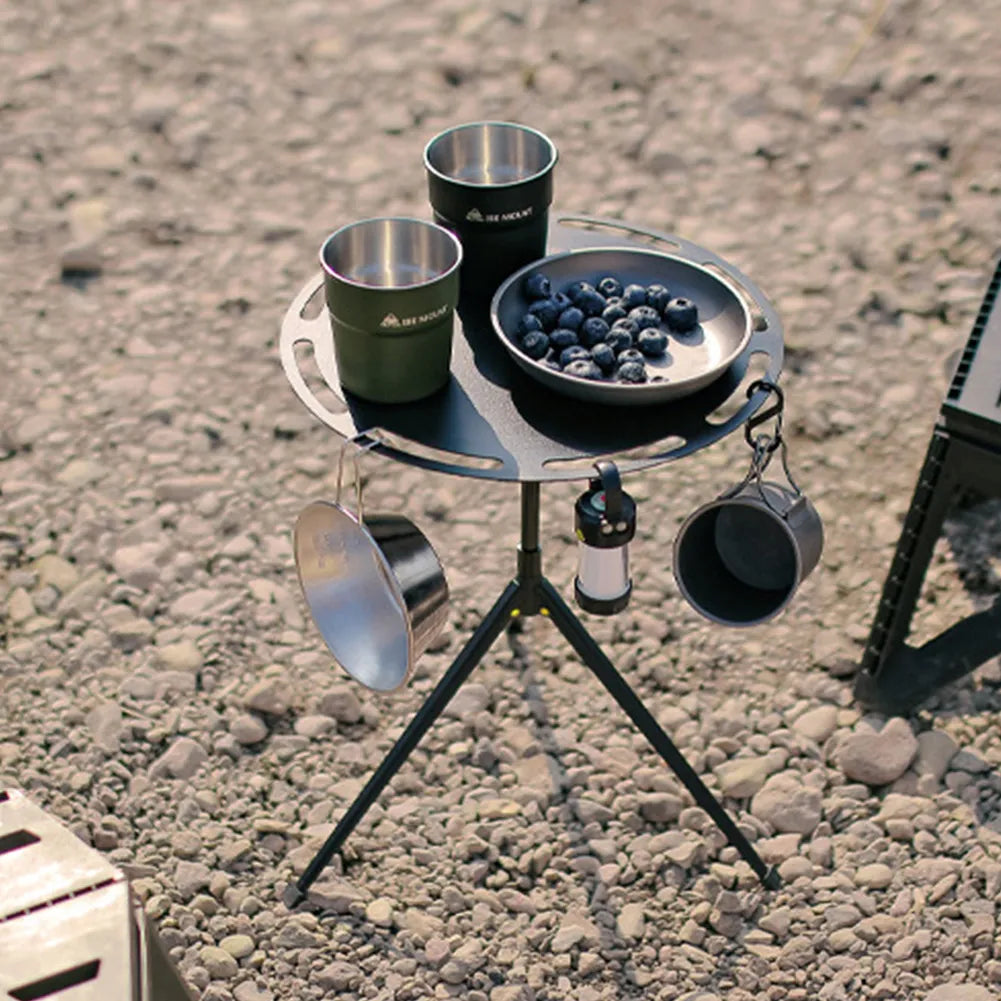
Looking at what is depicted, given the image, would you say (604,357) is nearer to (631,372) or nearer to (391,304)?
(631,372)

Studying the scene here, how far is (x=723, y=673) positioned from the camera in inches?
146

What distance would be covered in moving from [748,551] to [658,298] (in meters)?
0.53

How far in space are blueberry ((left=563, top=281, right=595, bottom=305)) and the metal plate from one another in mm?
39

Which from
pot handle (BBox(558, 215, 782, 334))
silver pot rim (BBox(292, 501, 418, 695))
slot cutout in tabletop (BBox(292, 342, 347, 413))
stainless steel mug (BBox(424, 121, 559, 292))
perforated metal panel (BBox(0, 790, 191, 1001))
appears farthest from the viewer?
slot cutout in tabletop (BBox(292, 342, 347, 413))

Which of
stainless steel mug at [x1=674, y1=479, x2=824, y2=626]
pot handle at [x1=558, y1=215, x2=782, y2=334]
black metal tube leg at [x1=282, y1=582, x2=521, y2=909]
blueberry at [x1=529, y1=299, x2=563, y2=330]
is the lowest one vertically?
black metal tube leg at [x1=282, y1=582, x2=521, y2=909]

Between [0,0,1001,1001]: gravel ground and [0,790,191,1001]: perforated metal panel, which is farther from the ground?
[0,790,191,1001]: perforated metal panel

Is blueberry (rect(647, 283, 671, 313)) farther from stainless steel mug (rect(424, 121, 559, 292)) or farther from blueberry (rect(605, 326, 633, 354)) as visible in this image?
stainless steel mug (rect(424, 121, 559, 292))

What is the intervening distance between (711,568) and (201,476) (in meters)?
2.03

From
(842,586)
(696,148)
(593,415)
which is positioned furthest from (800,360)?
(593,415)

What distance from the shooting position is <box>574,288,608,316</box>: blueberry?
2693mm

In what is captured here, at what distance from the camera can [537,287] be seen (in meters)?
2.71

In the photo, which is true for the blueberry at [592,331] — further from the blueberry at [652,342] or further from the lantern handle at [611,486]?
the lantern handle at [611,486]

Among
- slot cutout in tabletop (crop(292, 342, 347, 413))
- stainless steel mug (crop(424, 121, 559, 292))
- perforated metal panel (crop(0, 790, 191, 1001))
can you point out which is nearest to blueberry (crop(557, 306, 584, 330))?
stainless steel mug (crop(424, 121, 559, 292))

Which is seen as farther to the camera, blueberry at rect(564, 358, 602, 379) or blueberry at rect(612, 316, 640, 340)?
blueberry at rect(612, 316, 640, 340)
